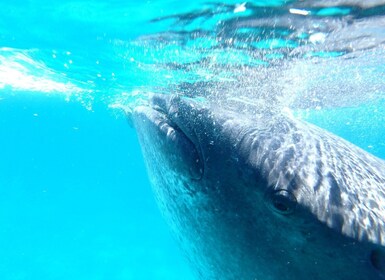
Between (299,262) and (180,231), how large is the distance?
139 centimetres

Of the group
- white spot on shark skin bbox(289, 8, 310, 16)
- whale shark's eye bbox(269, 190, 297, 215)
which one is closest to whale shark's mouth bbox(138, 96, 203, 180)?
whale shark's eye bbox(269, 190, 297, 215)

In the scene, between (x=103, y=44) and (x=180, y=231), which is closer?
(x=180, y=231)

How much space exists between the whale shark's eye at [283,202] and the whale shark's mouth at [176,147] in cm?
69

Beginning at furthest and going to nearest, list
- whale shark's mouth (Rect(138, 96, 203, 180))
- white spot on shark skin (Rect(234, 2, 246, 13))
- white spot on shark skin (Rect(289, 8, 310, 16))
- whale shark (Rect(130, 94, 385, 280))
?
white spot on shark skin (Rect(289, 8, 310, 16)) < white spot on shark skin (Rect(234, 2, 246, 13)) < whale shark's mouth (Rect(138, 96, 203, 180)) < whale shark (Rect(130, 94, 385, 280))

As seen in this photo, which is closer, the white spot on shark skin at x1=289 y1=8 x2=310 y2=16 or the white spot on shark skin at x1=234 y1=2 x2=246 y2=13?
the white spot on shark skin at x1=234 y1=2 x2=246 y2=13

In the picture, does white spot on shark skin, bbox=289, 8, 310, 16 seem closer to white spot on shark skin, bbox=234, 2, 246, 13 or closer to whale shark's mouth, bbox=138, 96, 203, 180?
white spot on shark skin, bbox=234, 2, 246, 13

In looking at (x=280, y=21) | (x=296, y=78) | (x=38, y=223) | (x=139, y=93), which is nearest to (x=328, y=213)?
(x=280, y=21)

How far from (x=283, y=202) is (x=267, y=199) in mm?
144

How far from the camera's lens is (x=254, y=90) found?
1342cm

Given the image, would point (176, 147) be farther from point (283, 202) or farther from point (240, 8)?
point (240, 8)

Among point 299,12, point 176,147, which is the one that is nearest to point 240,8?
point 299,12

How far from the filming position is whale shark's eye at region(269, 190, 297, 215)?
2.34 meters

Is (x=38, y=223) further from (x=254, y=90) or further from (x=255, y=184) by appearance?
(x=255, y=184)

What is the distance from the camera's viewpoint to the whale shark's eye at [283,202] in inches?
92.0
